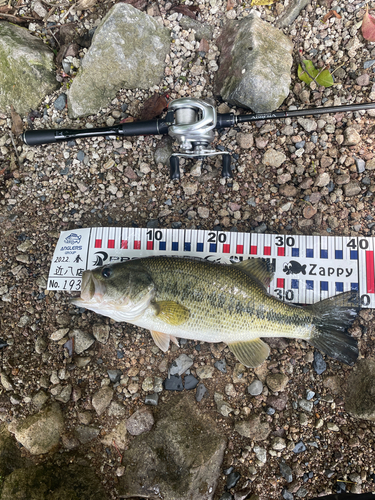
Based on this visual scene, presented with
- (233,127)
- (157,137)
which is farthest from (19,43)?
(233,127)

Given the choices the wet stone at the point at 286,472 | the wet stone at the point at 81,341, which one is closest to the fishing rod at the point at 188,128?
the wet stone at the point at 81,341

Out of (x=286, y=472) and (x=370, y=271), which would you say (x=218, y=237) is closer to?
(x=370, y=271)

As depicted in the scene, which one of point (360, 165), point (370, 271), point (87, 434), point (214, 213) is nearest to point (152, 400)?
point (87, 434)

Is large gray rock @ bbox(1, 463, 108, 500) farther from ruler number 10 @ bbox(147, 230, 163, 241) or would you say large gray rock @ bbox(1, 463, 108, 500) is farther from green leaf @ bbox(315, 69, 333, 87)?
green leaf @ bbox(315, 69, 333, 87)

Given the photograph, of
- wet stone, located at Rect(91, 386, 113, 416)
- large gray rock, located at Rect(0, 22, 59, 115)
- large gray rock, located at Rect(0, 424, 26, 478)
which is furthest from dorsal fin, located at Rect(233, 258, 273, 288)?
large gray rock, located at Rect(0, 22, 59, 115)

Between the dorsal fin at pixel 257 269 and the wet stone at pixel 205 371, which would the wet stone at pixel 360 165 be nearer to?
the dorsal fin at pixel 257 269
